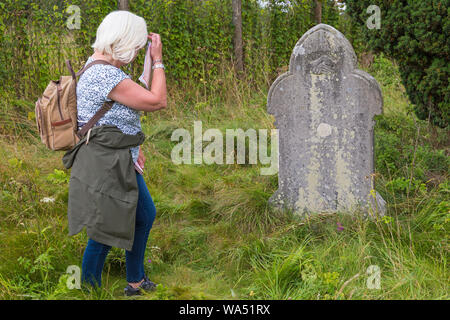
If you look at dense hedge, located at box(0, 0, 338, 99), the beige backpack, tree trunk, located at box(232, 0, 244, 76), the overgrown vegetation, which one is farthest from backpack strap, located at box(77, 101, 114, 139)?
tree trunk, located at box(232, 0, 244, 76)

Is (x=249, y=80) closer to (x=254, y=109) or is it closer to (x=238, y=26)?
(x=238, y=26)

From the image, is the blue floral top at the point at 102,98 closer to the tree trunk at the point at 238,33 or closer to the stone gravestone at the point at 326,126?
the stone gravestone at the point at 326,126

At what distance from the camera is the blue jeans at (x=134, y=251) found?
9.89ft

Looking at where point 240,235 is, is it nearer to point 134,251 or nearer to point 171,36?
point 134,251

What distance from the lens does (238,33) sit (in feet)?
27.0

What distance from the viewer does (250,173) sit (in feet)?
16.6

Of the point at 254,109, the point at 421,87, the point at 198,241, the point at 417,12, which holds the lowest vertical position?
the point at 198,241

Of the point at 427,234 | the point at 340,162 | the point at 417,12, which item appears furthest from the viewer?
the point at 417,12

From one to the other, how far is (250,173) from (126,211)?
2332 mm

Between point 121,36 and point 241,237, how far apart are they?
1.89 m

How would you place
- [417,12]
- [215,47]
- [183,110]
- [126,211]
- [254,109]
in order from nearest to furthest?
[126,211]
[417,12]
[254,109]
[183,110]
[215,47]

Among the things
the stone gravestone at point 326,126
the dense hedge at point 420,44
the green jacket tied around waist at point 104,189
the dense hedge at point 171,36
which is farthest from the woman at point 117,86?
the dense hedge at point 171,36

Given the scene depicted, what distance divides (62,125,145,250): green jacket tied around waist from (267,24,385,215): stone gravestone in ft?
5.39
